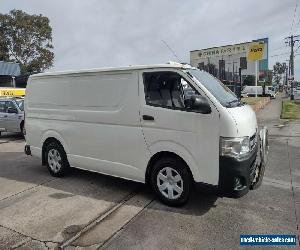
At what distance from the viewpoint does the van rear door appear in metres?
4.65

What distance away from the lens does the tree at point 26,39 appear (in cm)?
5228

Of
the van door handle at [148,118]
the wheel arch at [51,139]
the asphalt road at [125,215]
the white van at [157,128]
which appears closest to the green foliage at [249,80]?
the asphalt road at [125,215]

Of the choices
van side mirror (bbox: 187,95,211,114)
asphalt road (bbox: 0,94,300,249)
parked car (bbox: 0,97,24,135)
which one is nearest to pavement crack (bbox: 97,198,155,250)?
asphalt road (bbox: 0,94,300,249)

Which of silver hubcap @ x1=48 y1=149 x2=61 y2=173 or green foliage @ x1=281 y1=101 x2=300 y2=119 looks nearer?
silver hubcap @ x1=48 y1=149 x2=61 y2=173

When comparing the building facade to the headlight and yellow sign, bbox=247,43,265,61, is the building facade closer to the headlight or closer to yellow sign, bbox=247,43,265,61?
yellow sign, bbox=247,43,265,61

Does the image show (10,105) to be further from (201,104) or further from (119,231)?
(201,104)

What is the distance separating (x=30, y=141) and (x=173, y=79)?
3.78 meters

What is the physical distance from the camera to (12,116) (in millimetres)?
13172

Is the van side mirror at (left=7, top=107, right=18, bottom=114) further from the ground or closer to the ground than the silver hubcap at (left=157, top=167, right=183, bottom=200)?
further from the ground

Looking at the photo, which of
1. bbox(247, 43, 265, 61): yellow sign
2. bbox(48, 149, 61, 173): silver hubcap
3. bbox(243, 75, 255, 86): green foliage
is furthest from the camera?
bbox(243, 75, 255, 86): green foliage

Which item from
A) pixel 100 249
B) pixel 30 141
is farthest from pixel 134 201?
pixel 30 141

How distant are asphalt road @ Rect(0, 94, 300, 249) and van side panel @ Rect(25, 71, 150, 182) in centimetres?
48

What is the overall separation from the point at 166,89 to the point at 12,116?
9.69 m

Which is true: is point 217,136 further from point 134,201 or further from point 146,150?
point 134,201
